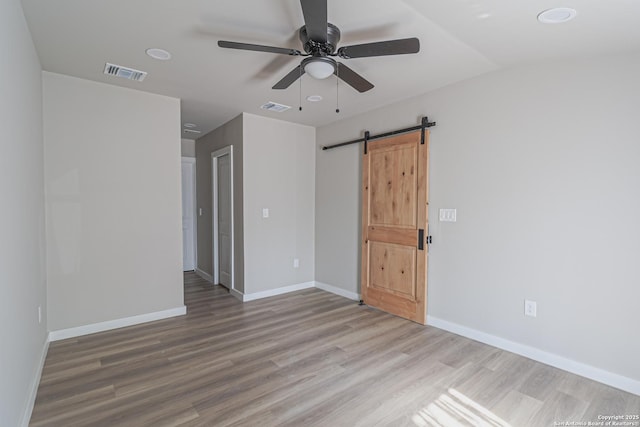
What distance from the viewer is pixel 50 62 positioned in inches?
108

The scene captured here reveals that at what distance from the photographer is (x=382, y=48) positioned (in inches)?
76.2

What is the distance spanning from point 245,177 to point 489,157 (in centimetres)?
291

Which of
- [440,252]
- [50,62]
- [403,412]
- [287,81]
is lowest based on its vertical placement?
[403,412]

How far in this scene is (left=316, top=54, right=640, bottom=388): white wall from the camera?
2.29m

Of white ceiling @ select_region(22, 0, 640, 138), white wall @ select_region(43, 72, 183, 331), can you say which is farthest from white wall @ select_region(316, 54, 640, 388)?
white wall @ select_region(43, 72, 183, 331)

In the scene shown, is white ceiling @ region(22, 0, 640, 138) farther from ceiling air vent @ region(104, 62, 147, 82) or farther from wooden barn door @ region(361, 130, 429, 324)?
wooden barn door @ region(361, 130, 429, 324)

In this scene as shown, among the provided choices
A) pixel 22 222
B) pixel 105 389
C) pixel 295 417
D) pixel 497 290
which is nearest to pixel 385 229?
pixel 497 290

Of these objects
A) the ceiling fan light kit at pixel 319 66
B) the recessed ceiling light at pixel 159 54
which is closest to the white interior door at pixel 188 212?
the recessed ceiling light at pixel 159 54

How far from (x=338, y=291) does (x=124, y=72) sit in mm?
3644

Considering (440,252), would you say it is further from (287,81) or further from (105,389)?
(105,389)

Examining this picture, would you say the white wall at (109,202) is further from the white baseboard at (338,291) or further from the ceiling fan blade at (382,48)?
the ceiling fan blade at (382,48)

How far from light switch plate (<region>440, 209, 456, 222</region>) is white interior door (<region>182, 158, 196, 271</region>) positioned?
464 cm

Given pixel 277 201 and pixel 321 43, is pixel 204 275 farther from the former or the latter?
pixel 321 43

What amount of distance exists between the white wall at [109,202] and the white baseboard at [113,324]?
5 cm
